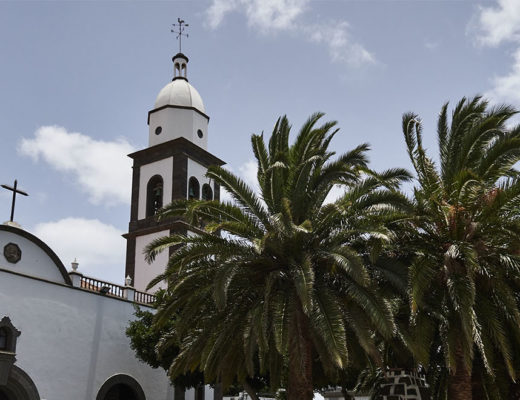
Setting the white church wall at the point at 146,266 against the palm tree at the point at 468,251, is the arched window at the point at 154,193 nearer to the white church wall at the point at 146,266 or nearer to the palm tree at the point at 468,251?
the white church wall at the point at 146,266

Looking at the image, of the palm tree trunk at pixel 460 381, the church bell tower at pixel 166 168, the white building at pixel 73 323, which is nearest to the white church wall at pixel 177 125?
the church bell tower at pixel 166 168

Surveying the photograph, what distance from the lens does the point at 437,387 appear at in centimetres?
1661

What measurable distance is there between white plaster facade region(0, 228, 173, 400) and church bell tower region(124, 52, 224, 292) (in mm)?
5412

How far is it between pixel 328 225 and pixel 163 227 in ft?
56.9

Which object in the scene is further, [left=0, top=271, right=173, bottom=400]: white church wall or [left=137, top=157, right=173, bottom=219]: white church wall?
[left=137, top=157, right=173, bottom=219]: white church wall

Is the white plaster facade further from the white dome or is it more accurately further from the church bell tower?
the white dome

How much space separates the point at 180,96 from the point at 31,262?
45.4 feet

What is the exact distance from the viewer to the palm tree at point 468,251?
14.1m

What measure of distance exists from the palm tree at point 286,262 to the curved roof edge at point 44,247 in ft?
29.4

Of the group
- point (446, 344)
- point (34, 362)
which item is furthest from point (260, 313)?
point (34, 362)

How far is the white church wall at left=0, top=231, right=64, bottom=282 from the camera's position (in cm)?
2347

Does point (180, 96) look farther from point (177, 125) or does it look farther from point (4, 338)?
point (4, 338)

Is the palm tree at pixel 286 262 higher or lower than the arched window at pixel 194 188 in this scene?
lower

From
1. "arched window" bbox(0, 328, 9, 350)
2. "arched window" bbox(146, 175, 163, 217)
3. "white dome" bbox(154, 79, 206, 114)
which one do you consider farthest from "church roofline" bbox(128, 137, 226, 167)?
"arched window" bbox(0, 328, 9, 350)
